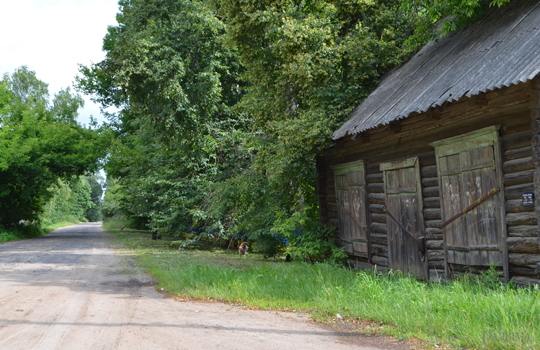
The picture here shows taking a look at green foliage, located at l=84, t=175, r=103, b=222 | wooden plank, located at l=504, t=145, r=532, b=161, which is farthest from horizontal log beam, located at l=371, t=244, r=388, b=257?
green foliage, located at l=84, t=175, r=103, b=222

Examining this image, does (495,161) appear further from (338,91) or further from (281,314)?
(338,91)

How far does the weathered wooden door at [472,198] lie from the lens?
7.12 m

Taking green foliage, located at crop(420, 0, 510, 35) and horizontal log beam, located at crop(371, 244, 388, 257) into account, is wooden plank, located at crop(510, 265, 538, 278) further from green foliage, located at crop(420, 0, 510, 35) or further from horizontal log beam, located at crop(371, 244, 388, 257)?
green foliage, located at crop(420, 0, 510, 35)

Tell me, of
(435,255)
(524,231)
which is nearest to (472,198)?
(524,231)

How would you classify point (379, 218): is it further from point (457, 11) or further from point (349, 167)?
point (457, 11)

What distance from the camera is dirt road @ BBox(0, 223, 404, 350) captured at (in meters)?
5.09

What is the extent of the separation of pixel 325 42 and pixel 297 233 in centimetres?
611

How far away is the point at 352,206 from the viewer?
11.6 metres

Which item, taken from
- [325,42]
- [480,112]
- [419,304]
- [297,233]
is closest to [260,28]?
[325,42]

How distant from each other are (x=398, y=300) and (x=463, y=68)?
15.4 feet

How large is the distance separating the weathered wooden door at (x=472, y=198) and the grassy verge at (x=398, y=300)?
51 cm

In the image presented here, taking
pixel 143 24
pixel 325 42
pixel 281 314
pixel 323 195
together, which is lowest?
pixel 281 314

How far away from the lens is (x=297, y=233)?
14.0 metres

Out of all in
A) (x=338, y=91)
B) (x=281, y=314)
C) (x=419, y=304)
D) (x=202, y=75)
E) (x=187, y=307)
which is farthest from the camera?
(x=202, y=75)
